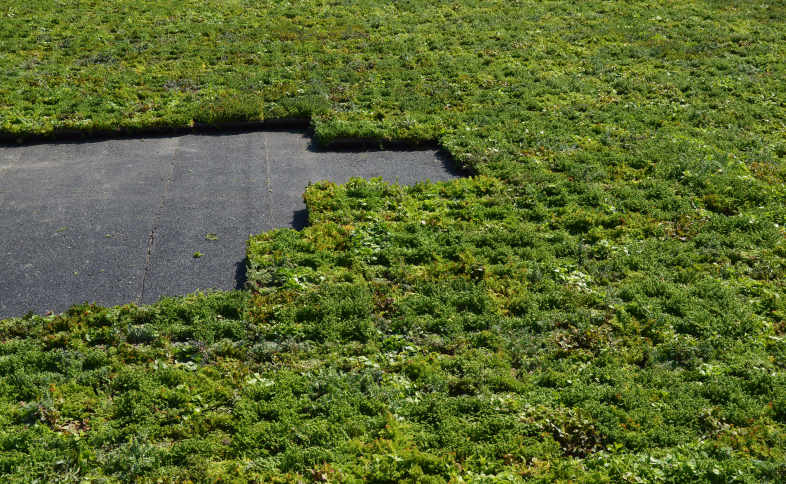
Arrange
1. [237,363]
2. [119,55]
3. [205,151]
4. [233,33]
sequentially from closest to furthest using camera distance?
[237,363]
[205,151]
[119,55]
[233,33]

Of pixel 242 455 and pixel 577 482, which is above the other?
pixel 577 482

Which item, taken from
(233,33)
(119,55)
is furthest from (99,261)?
(233,33)

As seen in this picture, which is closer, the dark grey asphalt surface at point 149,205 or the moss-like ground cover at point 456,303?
the moss-like ground cover at point 456,303

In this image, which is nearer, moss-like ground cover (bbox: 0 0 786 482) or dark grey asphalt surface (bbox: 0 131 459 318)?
moss-like ground cover (bbox: 0 0 786 482)

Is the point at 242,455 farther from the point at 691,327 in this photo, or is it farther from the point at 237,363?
the point at 691,327
